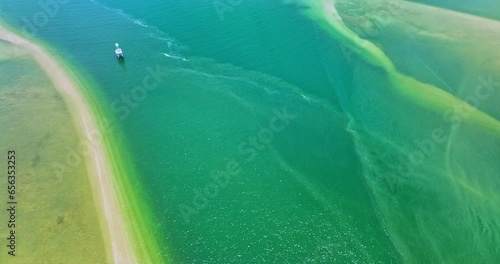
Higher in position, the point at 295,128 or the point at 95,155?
the point at 95,155

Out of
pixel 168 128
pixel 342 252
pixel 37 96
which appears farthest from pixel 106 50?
pixel 342 252

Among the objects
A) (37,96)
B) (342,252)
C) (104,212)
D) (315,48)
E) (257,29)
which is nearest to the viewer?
(342,252)

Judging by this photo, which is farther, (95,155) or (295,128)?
(295,128)

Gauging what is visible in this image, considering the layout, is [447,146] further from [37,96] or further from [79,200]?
[37,96]
